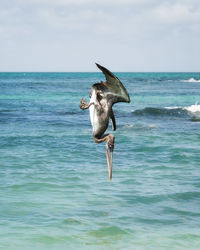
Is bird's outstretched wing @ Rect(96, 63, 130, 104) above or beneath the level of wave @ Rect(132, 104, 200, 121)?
above

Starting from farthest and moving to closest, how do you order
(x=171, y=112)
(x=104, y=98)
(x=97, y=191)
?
(x=171, y=112)
(x=97, y=191)
(x=104, y=98)

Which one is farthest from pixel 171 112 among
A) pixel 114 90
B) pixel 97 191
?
pixel 114 90

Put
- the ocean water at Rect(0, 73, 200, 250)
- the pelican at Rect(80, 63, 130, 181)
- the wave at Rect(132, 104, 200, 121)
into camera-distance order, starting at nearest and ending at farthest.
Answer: the pelican at Rect(80, 63, 130, 181), the ocean water at Rect(0, 73, 200, 250), the wave at Rect(132, 104, 200, 121)

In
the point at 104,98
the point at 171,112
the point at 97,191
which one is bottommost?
the point at 97,191

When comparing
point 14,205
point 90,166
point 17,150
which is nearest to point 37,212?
point 14,205

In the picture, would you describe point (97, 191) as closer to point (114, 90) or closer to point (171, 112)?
point (114, 90)

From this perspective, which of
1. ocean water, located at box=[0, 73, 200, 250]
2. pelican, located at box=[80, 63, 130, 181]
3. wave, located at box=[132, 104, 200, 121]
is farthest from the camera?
wave, located at box=[132, 104, 200, 121]

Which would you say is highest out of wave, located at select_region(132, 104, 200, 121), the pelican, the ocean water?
the pelican

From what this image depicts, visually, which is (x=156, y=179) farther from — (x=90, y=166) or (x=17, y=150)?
(x=17, y=150)

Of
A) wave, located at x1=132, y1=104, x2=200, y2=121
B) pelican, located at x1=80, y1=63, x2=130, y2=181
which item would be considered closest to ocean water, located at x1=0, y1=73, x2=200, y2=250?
pelican, located at x1=80, y1=63, x2=130, y2=181

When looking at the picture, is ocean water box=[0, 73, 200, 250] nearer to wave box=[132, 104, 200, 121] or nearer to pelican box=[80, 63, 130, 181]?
pelican box=[80, 63, 130, 181]

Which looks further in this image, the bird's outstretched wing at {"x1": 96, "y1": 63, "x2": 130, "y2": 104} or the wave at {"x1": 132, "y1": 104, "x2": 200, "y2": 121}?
the wave at {"x1": 132, "y1": 104, "x2": 200, "y2": 121}

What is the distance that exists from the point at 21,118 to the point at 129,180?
17.5m

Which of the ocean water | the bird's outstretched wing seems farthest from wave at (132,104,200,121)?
the bird's outstretched wing
